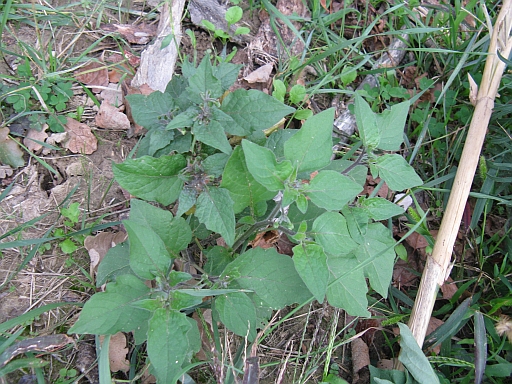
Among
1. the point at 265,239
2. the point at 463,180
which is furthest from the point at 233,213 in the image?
the point at 463,180

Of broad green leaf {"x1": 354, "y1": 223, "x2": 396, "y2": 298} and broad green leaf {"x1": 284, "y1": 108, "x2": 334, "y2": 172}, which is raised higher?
broad green leaf {"x1": 284, "y1": 108, "x2": 334, "y2": 172}

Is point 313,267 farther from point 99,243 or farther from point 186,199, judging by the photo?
point 99,243

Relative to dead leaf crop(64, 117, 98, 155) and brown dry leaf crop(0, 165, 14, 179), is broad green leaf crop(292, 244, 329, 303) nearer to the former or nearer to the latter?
A: dead leaf crop(64, 117, 98, 155)

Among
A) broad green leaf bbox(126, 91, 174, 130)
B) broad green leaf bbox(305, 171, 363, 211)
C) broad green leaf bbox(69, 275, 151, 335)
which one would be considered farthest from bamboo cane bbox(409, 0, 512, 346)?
broad green leaf bbox(126, 91, 174, 130)

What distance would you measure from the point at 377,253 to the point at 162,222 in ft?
3.33

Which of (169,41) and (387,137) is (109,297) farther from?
(169,41)

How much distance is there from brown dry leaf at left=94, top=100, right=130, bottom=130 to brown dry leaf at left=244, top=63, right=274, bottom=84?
0.85m

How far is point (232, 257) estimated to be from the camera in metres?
2.07

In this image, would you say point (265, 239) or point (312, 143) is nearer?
point (312, 143)

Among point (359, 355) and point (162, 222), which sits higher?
point (162, 222)

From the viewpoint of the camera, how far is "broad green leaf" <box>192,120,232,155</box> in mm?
1734

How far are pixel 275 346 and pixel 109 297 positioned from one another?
3.39 feet

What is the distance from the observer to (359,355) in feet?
7.80

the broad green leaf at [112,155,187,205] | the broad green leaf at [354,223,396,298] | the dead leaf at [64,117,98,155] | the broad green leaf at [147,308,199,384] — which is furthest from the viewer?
the dead leaf at [64,117,98,155]
